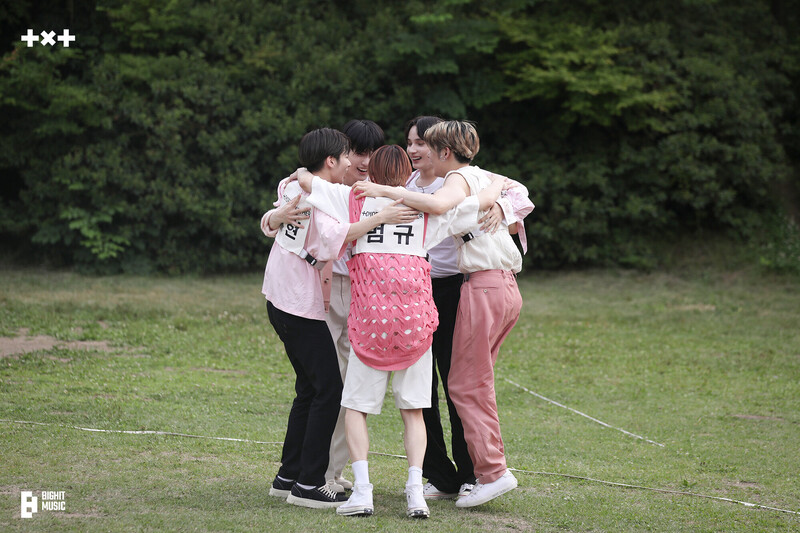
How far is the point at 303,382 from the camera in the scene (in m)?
3.96

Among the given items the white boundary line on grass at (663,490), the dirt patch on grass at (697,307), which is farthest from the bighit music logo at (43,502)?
the dirt patch on grass at (697,307)

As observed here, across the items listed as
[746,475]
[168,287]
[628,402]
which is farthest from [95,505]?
[168,287]

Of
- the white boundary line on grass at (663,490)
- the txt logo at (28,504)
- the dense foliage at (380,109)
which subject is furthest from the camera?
the dense foliage at (380,109)

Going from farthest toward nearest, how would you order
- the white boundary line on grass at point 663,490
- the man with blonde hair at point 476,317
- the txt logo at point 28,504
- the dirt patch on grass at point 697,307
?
the dirt patch on grass at point 697,307 < the white boundary line on grass at point 663,490 < the man with blonde hair at point 476,317 < the txt logo at point 28,504

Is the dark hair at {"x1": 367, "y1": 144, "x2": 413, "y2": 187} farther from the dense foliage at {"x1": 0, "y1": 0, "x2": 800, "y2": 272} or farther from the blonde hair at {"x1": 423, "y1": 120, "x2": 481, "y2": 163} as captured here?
the dense foliage at {"x1": 0, "y1": 0, "x2": 800, "y2": 272}

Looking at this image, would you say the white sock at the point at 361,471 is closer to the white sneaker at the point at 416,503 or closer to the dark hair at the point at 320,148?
the white sneaker at the point at 416,503

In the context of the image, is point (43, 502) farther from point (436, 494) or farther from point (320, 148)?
point (320, 148)

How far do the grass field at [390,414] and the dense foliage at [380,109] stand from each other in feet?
7.42

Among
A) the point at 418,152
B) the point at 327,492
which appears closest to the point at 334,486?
the point at 327,492

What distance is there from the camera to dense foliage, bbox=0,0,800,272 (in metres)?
14.1

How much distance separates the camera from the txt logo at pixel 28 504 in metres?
3.54

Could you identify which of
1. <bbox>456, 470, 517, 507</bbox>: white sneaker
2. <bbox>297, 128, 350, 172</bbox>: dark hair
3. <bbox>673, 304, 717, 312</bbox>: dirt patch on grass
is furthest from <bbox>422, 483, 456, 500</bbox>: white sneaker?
<bbox>673, 304, 717, 312</bbox>: dirt patch on grass

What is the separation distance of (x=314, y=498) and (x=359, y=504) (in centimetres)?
27

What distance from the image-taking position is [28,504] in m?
3.63
